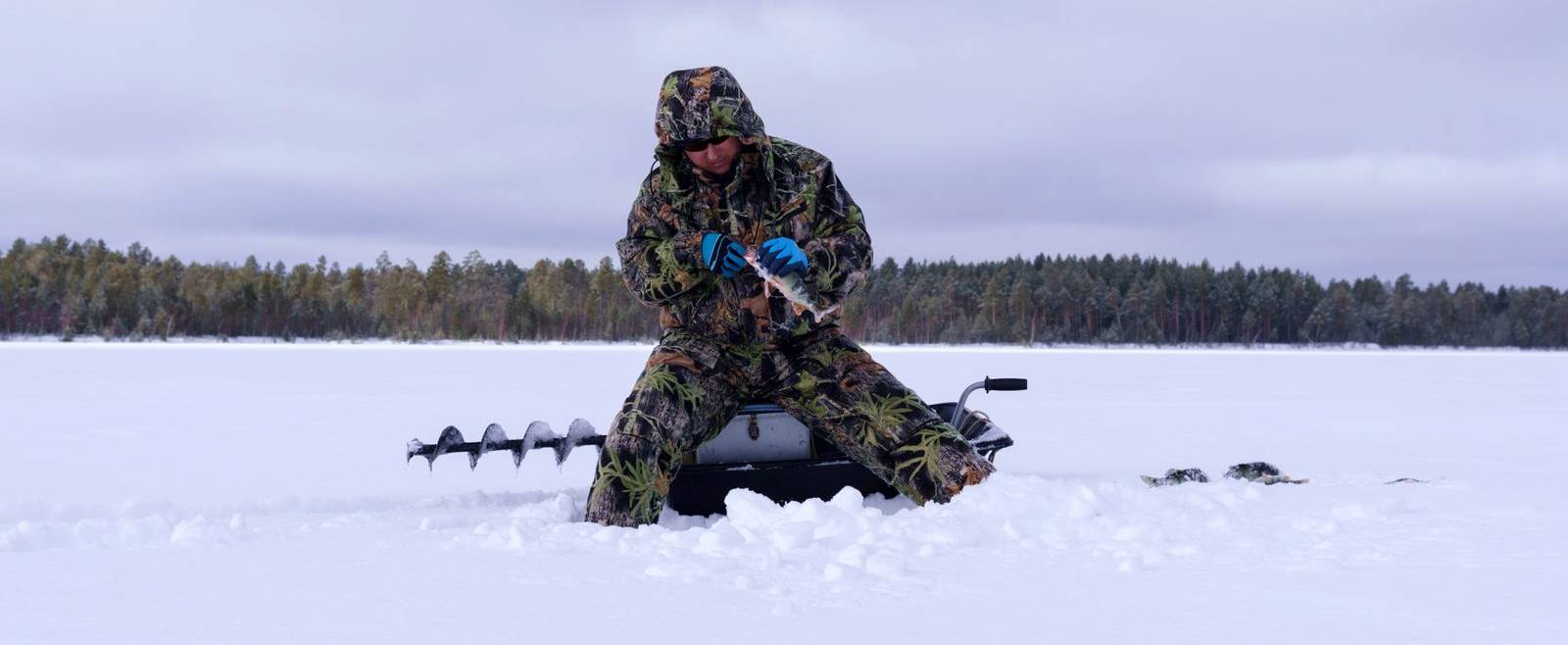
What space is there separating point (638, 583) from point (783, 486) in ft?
4.21

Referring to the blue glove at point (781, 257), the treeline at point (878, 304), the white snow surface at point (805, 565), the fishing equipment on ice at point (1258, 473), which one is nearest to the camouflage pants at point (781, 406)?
the white snow surface at point (805, 565)

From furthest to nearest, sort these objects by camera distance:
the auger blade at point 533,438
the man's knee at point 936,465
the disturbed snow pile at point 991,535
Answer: the auger blade at point 533,438 → the man's knee at point 936,465 → the disturbed snow pile at point 991,535

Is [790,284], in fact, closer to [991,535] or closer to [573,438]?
[991,535]

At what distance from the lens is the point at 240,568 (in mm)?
2662

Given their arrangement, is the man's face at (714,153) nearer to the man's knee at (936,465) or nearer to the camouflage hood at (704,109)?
the camouflage hood at (704,109)

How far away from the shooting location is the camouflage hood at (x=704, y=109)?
11.7 feet

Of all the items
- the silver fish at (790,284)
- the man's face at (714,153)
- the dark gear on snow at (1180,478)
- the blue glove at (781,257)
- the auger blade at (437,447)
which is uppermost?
the man's face at (714,153)

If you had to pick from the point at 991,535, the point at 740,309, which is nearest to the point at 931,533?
the point at 991,535

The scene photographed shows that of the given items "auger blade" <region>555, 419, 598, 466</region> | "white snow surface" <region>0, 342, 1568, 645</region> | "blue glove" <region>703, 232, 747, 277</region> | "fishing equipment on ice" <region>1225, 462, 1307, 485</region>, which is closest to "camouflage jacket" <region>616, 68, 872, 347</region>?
"blue glove" <region>703, 232, 747, 277</region>

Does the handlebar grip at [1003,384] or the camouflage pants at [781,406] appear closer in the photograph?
the camouflage pants at [781,406]

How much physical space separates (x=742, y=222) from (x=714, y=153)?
0.89 ft

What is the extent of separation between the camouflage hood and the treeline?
3497 inches

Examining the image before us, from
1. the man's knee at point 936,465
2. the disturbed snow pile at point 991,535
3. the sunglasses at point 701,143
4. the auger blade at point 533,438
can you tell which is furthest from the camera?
the auger blade at point 533,438

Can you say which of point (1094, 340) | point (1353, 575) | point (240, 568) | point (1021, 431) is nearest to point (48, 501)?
point (240, 568)
